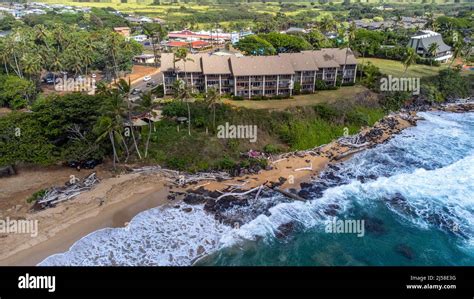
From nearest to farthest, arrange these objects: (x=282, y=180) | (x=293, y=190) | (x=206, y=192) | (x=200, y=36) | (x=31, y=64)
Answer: (x=206, y=192) → (x=293, y=190) → (x=282, y=180) → (x=31, y=64) → (x=200, y=36)

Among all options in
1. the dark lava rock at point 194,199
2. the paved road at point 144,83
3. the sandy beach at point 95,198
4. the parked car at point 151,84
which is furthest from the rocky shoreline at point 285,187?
the parked car at point 151,84

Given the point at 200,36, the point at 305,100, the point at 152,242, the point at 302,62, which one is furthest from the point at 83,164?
the point at 200,36

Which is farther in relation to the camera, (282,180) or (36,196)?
(282,180)

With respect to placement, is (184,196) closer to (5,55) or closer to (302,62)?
(302,62)

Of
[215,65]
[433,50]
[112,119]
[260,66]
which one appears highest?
[433,50]

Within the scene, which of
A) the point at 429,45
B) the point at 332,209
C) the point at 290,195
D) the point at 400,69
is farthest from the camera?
the point at 429,45

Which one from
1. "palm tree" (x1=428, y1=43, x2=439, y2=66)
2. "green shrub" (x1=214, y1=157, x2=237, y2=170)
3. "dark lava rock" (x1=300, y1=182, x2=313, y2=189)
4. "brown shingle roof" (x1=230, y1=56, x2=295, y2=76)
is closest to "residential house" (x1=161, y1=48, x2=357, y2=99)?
"brown shingle roof" (x1=230, y1=56, x2=295, y2=76)
